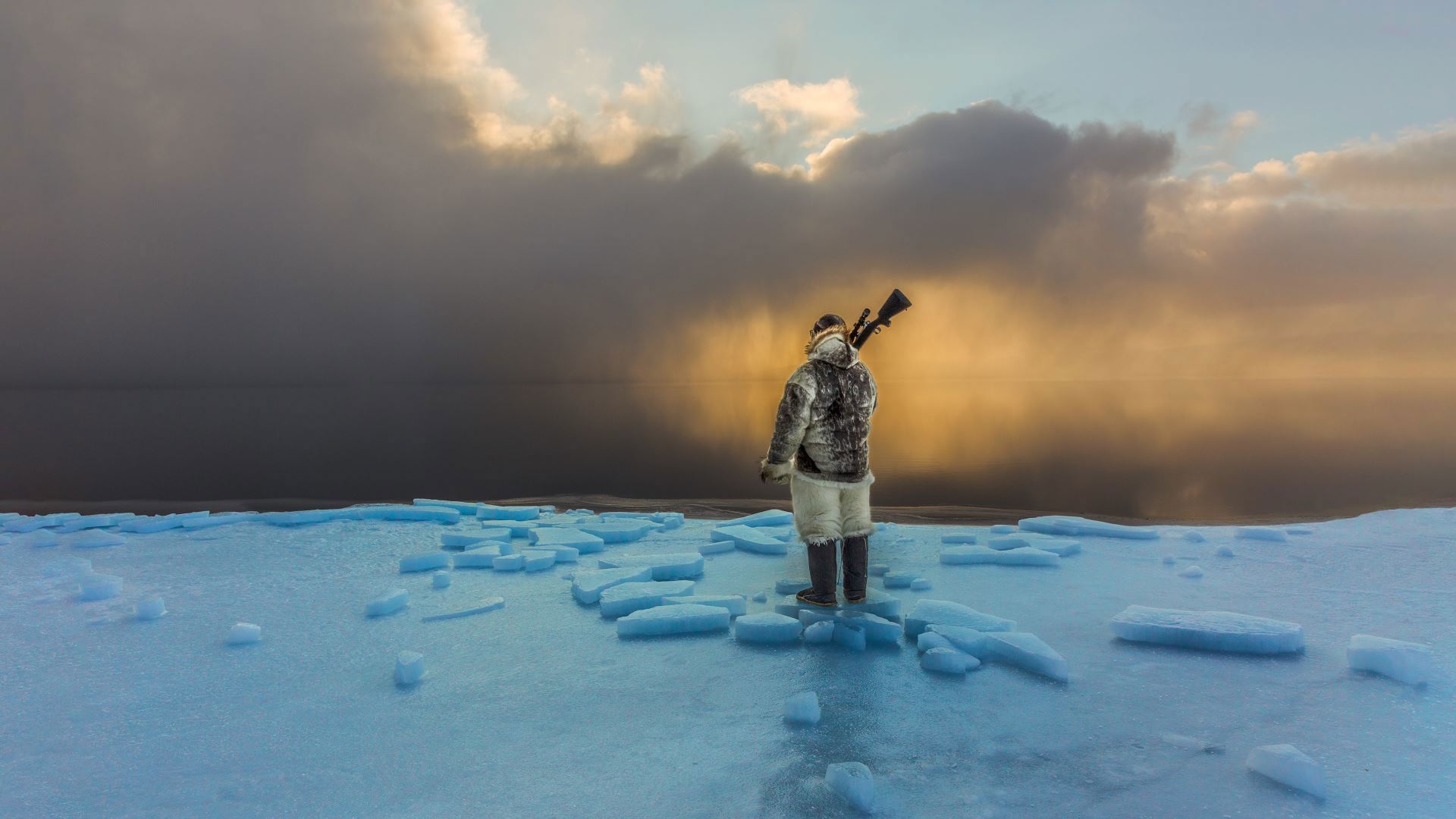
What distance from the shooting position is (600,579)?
5.51m

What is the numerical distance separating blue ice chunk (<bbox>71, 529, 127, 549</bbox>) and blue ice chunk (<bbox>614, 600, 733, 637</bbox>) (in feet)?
23.3

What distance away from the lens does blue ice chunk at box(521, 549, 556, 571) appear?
629 centimetres

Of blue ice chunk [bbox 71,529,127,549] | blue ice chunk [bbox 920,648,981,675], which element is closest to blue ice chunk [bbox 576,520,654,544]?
blue ice chunk [bbox 920,648,981,675]

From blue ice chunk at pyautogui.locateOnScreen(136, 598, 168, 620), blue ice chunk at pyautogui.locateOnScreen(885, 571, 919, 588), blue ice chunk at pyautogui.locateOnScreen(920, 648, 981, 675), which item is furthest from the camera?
blue ice chunk at pyautogui.locateOnScreen(885, 571, 919, 588)

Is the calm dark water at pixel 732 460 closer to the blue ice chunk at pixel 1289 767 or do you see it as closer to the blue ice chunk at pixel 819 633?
the blue ice chunk at pixel 819 633

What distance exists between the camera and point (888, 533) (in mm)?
8211

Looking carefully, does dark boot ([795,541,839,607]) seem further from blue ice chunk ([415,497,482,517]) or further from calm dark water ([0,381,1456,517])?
calm dark water ([0,381,1456,517])

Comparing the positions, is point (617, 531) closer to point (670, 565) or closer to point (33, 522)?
point (670, 565)

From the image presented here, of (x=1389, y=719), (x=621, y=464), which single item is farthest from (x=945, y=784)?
(x=621, y=464)

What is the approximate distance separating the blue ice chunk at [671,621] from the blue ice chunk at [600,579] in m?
0.65

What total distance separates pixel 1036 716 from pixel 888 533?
4848mm

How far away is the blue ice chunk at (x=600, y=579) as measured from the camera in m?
5.29

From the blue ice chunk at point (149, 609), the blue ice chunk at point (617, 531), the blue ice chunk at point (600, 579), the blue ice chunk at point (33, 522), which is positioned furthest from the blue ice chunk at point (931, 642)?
the blue ice chunk at point (33, 522)

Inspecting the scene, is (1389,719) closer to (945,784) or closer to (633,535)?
(945,784)
